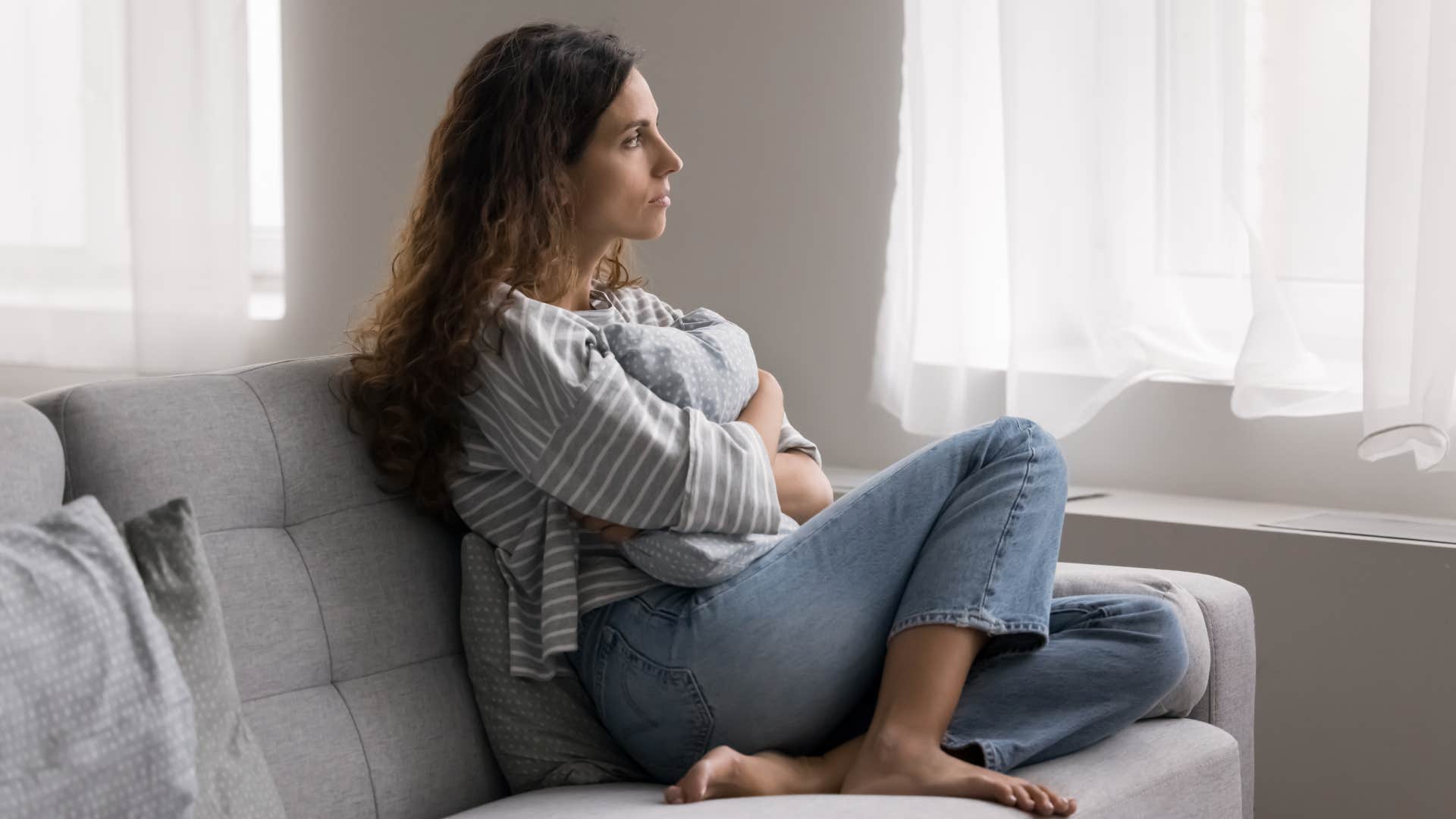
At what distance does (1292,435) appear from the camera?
2.53 meters

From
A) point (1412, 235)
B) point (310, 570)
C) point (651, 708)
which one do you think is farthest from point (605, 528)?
point (1412, 235)

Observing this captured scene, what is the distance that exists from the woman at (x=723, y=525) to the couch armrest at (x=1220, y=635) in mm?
120

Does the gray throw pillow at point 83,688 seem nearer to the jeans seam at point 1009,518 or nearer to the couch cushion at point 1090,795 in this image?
the couch cushion at point 1090,795

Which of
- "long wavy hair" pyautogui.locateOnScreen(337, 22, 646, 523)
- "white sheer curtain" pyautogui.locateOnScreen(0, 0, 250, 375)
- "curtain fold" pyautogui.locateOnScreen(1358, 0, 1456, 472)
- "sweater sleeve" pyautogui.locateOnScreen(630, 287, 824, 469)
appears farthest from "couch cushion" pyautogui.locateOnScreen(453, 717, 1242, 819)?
"white sheer curtain" pyautogui.locateOnScreen(0, 0, 250, 375)

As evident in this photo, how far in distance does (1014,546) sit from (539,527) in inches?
19.2

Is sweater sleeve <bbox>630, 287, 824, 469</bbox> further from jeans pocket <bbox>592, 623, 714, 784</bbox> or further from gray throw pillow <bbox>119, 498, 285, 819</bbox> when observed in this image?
gray throw pillow <bbox>119, 498, 285, 819</bbox>

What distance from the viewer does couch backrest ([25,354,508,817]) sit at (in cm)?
Answer: 140

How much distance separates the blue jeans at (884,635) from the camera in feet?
4.96

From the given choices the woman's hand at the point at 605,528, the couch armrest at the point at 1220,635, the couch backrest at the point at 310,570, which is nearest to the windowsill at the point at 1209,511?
the couch armrest at the point at 1220,635

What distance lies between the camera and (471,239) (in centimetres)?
→ 165

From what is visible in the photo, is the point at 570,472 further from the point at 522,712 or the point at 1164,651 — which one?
the point at 1164,651

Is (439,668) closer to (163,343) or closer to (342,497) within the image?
(342,497)

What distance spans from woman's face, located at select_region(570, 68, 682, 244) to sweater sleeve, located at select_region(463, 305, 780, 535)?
0.19 meters

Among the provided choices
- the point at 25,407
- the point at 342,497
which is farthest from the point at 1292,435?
the point at 25,407
